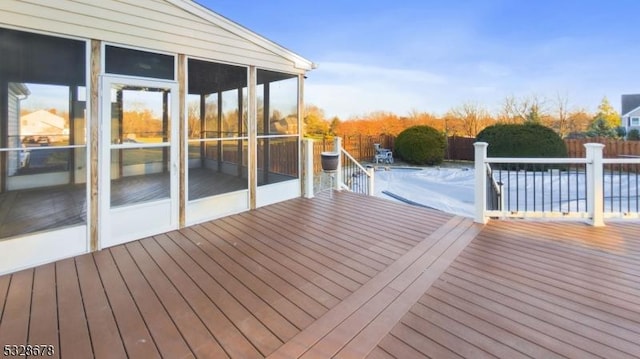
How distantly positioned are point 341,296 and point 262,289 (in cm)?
66

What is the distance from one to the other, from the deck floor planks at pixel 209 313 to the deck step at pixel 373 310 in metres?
0.24

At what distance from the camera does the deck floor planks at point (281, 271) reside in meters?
2.51

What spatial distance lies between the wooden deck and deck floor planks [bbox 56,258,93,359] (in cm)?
1

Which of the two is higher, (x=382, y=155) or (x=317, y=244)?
(x=382, y=155)

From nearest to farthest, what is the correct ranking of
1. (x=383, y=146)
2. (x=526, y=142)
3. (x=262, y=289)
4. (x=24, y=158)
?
(x=262, y=289) → (x=24, y=158) → (x=526, y=142) → (x=383, y=146)

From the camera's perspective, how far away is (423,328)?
7.13 feet

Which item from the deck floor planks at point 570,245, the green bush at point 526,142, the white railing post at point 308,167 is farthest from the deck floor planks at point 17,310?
the green bush at point 526,142

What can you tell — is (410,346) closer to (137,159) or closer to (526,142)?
(137,159)

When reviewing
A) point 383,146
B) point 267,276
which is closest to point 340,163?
point 267,276

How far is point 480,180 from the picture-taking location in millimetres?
4582

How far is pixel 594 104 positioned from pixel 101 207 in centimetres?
2962

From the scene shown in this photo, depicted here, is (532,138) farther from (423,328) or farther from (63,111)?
(63,111)

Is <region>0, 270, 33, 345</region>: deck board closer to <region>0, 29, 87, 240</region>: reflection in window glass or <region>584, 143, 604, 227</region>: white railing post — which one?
<region>0, 29, 87, 240</region>: reflection in window glass

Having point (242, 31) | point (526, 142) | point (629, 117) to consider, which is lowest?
point (526, 142)
